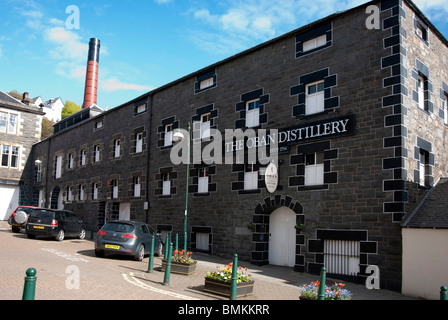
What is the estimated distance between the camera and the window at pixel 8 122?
1570 inches

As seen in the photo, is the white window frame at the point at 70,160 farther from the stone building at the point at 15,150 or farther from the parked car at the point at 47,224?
the parked car at the point at 47,224

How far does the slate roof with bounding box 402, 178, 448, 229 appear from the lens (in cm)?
1203

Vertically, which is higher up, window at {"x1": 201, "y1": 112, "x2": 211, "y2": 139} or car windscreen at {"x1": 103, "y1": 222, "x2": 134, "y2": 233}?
window at {"x1": 201, "y1": 112, "x2": 211, "y2": 139}

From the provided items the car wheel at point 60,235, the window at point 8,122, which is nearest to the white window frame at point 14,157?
the window at point 8,122

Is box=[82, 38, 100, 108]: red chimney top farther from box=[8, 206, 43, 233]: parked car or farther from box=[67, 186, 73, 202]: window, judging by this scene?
box=[8, 206, 43, 233]: parked car

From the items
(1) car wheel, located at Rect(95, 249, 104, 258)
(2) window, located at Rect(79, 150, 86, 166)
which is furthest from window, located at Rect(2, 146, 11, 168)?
(1) car wheel, located at Rect(95, 249, 104, 258)

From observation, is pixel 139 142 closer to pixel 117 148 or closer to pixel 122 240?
pixel 117 148

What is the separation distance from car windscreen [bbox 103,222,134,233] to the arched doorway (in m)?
5.57

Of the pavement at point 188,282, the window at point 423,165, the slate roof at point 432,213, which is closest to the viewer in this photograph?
the pavement at point 188,282

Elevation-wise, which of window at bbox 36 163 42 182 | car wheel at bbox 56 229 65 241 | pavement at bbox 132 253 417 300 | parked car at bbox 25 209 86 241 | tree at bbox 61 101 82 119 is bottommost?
pavement at bbox 132 253 417 300

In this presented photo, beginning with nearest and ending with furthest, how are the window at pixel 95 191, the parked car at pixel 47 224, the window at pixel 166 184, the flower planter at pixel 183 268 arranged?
the flower planter at pixel 183 268 → the parked car at pixel 47 224 → the window at pixel 166 184 → the window at pixel 95 191

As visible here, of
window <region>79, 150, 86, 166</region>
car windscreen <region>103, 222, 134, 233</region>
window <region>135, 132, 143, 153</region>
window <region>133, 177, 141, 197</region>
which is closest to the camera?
car windscreen <region>103, 222, 134, 233</region>

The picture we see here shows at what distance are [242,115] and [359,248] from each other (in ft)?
25.3

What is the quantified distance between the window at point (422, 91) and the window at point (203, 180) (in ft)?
31.9
